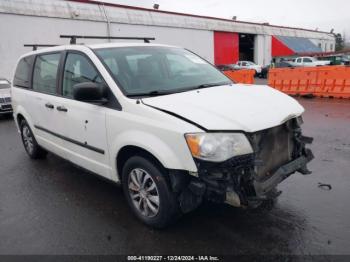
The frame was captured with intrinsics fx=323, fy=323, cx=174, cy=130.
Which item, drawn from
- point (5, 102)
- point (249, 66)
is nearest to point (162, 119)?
point (5, 102)

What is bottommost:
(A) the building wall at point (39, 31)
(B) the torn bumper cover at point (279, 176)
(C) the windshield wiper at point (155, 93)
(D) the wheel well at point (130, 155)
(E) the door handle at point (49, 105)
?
(B) the torn bumper cover at point (279, 176)

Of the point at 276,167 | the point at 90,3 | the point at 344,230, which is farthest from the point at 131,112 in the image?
the point at 90,3

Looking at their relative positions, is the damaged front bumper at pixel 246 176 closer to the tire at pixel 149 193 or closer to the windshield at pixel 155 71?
the tire at pixel 149 193

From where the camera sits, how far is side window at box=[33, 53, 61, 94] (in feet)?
14.5

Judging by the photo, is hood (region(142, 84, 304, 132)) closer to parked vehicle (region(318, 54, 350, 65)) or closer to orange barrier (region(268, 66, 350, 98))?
orange barrier (region(268, 66, 350, 98))

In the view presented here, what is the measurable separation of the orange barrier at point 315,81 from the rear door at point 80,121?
986 cm

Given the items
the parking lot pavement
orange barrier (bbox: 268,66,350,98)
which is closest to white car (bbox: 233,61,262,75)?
orange barrier (bbox: 268,66,350,98)

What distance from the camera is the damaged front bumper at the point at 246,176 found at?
2691mm

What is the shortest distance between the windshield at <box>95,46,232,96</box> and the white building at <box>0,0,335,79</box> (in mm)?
17310

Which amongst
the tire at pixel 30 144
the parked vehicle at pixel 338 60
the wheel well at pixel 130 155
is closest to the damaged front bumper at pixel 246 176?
the wheel well at pixel 130 155

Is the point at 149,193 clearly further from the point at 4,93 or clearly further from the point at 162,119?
the point at 4,93

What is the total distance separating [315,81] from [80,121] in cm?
1049

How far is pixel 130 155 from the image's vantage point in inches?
132

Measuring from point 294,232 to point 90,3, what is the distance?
75.3ft
